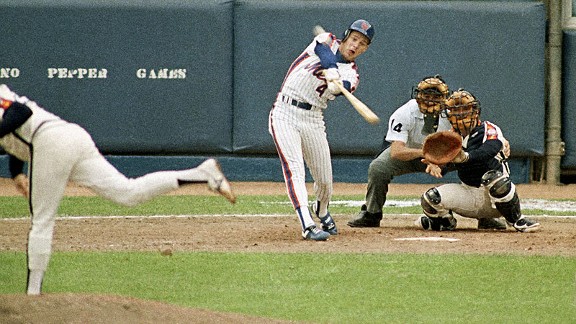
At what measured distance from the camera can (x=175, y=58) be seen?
14.8 m

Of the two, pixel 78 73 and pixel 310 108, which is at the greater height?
pixel 310 108

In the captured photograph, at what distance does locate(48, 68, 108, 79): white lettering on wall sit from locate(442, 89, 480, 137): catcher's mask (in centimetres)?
668

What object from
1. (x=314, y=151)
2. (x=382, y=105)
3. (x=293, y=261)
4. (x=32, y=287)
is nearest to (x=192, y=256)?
(x=293, y=261)

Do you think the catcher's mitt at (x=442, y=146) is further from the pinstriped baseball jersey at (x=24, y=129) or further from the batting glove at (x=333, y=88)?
the pinstriped baseball jersey at (x=24, y=129)

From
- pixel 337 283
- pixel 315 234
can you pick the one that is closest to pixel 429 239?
pixel 315 234

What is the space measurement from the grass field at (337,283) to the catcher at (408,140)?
168 centimetres

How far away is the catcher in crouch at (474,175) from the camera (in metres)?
9.02

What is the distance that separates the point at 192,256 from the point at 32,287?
2.34m

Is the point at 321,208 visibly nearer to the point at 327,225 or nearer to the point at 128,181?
the point at 327,225

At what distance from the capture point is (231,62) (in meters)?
14.8

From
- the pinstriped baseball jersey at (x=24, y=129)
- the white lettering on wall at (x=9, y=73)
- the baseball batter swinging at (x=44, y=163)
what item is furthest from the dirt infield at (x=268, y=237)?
the white lettering on wall at (x=9, y=73)

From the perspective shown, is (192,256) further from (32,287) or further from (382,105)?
(382,105)

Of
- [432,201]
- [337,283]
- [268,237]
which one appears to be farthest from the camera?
[432,201]

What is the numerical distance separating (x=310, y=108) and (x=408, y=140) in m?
1.27
